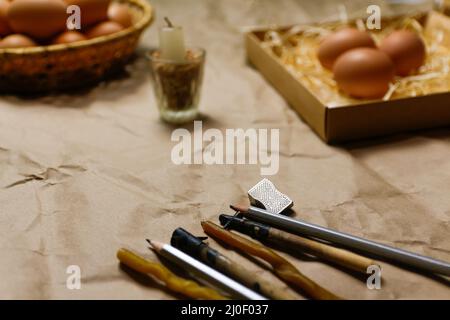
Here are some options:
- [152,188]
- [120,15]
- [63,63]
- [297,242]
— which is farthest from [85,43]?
[297,242]

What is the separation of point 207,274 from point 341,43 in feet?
2.16

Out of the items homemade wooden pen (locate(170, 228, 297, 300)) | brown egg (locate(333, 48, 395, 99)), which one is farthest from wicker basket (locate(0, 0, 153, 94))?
homemade wooden pen (locate(170, 228, 297, 300))

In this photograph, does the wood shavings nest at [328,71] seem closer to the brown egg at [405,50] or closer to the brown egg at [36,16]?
the brown egg at [405,50]

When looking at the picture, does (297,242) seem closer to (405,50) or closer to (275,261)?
(275,261)

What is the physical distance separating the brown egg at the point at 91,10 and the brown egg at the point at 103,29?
0.05ft

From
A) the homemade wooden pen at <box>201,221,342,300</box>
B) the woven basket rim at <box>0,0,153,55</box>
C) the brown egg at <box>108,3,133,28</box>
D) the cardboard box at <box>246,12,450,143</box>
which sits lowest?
the homemade wooden pen at <box>201,221,342,300</box>

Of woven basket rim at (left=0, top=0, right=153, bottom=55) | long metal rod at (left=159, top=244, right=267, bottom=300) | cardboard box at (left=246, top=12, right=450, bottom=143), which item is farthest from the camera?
woven basket rim at (left=0, top=0, right=153, bottom=55)

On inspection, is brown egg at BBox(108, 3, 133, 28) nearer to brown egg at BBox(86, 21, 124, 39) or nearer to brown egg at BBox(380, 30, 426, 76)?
brown egg at BBox(86, 21, 124, 39)

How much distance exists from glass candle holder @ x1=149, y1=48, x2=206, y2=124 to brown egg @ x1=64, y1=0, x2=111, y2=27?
9.1 inches

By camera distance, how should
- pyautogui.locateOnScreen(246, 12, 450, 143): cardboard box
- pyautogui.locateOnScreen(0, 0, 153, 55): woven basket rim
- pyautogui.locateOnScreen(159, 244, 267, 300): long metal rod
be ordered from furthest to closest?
pyautogui.locateOnScreen(0, 0, 153, 55): woven basket rim < pyautogui.locateOnScreen(246, 12, 450, 143): cardboard box < pyautogui.locateOnScreen(159, 244, 267, 300): long metal rod

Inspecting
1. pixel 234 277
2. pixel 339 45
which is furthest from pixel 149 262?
A: pixel 339 45

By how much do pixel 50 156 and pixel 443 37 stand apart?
2.95 ft

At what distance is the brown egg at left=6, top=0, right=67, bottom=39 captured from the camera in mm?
1162

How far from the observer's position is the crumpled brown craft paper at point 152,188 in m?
0.68
